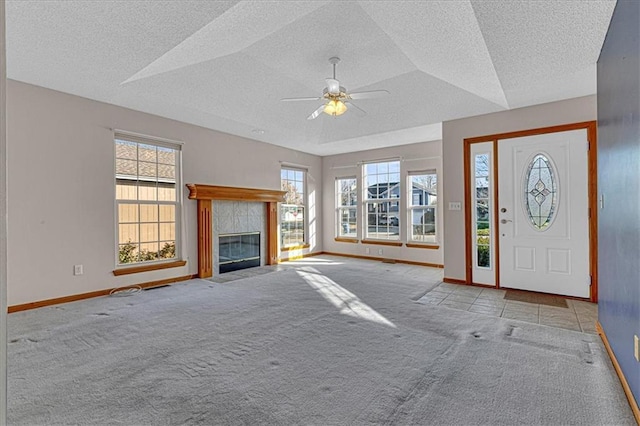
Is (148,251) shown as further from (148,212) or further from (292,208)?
(292,208)

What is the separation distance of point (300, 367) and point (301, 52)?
3.30 metres

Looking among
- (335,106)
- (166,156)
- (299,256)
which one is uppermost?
(335,106)

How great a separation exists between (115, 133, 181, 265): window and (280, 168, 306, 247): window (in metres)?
2.67

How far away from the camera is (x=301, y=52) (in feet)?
12.2

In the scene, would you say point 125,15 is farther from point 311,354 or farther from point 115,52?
point 311,354

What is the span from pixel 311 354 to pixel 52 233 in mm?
3698

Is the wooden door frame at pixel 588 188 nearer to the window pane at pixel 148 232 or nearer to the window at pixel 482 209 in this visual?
the window at pixel 482 209

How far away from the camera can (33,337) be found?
2.96 meters

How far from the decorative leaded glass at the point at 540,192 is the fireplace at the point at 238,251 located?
491 cm

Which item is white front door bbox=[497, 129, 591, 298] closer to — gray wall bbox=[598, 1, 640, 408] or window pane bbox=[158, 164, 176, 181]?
gray wall bbox=[598, 1, 640, 408]

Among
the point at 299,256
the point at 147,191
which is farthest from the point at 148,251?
the point at 299,256

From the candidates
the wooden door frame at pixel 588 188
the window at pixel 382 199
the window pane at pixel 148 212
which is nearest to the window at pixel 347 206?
the window at pixel 382 199

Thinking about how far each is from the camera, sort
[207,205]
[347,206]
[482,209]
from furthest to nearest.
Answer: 1. [347,206]
2. [207,205]
3. [482,209]

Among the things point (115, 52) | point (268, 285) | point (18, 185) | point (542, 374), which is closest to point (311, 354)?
point (542, 374)
